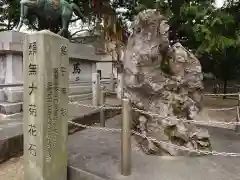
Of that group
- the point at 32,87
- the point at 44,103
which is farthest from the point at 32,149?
the point at 32,87

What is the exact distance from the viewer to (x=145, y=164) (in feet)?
10.1

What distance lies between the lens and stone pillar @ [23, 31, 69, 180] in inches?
97.3

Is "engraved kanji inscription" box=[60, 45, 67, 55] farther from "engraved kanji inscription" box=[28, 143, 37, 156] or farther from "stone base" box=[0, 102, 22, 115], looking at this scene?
"stone base" box=[0, 102, 22, 115]

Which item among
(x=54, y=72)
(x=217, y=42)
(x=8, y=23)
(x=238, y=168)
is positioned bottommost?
(x=238, y=168)

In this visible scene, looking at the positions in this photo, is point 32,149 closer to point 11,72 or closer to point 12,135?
point 12,135

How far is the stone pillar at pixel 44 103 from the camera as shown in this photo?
2.47 meters

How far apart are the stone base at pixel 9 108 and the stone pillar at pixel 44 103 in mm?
2775

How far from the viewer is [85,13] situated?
11.9 meters

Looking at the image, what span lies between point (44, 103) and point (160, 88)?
174cm

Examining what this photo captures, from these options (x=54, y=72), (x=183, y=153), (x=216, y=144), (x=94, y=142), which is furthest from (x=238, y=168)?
(x=54, y=72)

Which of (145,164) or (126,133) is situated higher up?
(126,133)

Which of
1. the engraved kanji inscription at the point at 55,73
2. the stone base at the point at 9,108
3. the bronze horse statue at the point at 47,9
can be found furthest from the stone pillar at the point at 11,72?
the engraved kanji inscription at the point at 55,73

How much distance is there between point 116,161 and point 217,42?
540cm

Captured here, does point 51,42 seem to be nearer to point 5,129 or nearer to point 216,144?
Answer: point 5,129
